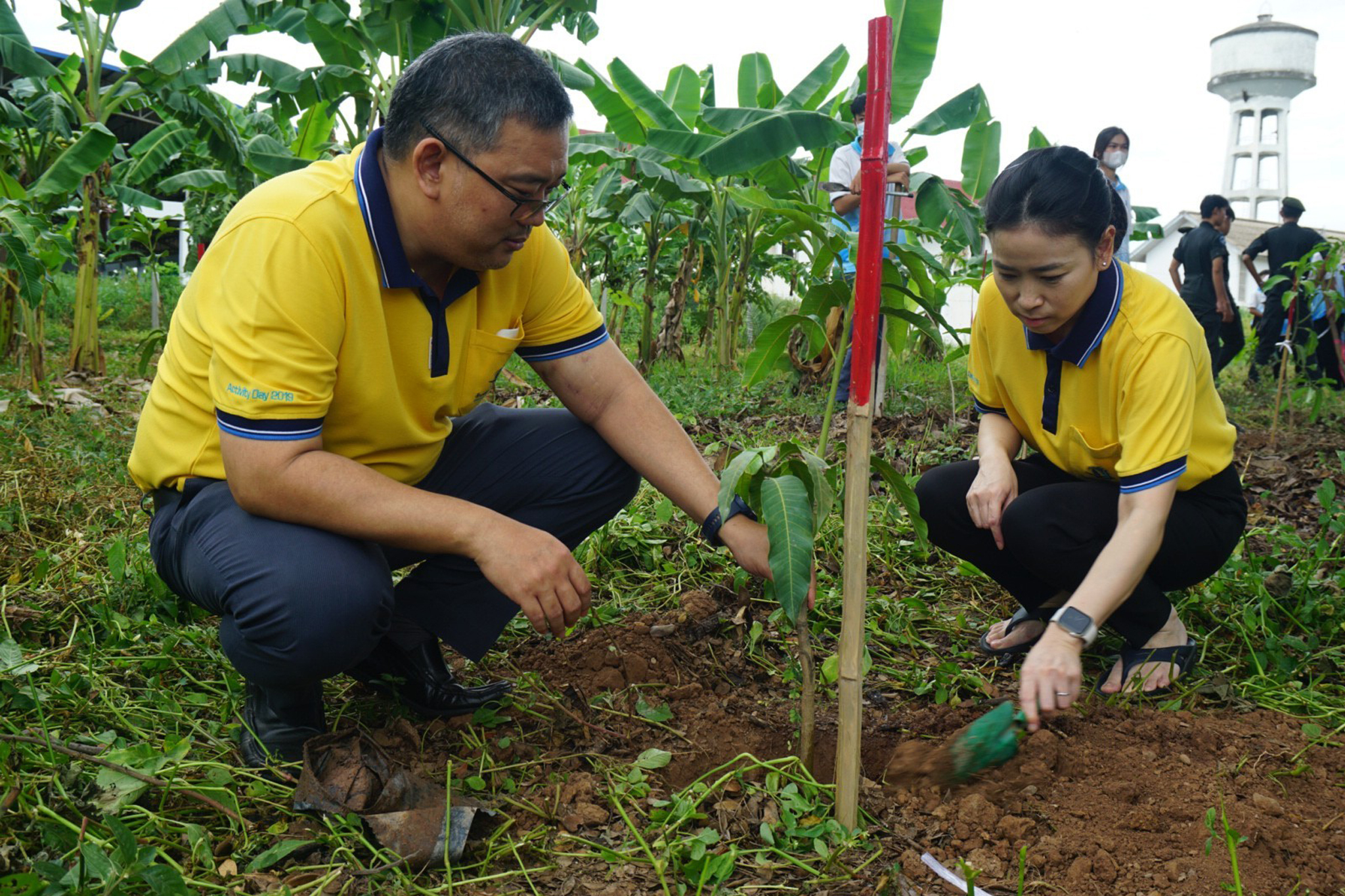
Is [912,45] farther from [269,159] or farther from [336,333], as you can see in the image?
[269,159]

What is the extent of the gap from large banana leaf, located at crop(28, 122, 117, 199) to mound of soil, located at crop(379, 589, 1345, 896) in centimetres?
393

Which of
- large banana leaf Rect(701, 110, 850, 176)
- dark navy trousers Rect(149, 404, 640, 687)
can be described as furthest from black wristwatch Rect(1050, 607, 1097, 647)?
large banana leaf Rect(701, 110, 850, 176)

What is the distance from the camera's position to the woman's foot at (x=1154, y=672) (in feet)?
6.75

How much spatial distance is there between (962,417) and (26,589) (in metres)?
4.04

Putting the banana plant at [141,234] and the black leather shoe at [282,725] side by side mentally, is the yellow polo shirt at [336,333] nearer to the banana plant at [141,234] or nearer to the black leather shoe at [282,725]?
the black leather shoe at [282,725]

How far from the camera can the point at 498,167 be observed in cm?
147

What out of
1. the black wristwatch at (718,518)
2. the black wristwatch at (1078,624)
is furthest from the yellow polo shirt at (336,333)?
the black wristwatch at (1078,624)

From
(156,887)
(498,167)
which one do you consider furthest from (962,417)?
(156,887)

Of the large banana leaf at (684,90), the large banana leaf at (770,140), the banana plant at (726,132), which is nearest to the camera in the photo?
the large banana leaf at (770,140)

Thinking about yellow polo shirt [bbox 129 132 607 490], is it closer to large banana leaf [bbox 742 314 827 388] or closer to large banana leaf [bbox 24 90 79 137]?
large banana leaf [bbox 742 314 827 388]

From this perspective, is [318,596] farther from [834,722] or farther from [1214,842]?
[1214,842]

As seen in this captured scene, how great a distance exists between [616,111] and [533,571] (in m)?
3.44

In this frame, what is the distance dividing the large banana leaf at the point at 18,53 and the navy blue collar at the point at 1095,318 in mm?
5130

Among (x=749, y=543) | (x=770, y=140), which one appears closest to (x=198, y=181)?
(x=770, y=140)
